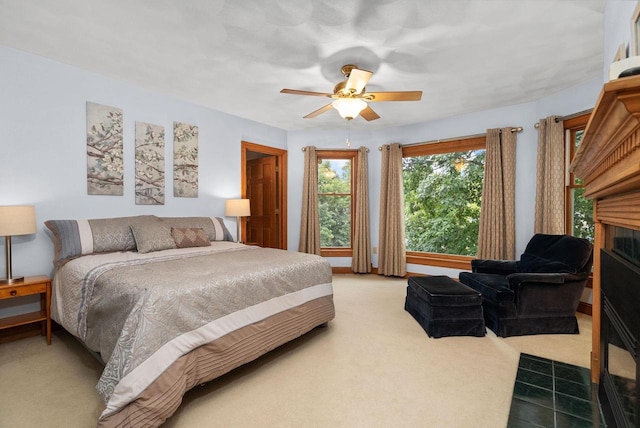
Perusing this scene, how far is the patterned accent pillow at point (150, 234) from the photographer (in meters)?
3.01

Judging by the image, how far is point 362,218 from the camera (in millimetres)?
5344

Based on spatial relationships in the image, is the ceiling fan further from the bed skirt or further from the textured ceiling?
the bed skirt

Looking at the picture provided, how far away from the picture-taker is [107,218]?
3217 mm

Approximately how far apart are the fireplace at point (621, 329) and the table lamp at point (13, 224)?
387 cm

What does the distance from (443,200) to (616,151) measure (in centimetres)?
398

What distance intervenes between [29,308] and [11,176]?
4.00 feet

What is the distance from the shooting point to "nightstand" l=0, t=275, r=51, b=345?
95.3 inches

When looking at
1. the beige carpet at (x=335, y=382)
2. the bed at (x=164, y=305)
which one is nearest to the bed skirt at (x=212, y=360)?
the bed at (x=164, y=305)

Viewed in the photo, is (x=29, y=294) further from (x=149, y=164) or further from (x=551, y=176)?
(x=551, y=176)

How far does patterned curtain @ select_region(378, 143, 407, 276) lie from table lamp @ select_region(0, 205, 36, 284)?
4384 millimetres

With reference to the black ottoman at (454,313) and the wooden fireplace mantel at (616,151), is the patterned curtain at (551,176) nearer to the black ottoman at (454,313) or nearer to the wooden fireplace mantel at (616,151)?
the black ottoman at (454,313)

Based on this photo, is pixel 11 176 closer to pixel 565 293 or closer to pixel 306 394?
pixel 306 394

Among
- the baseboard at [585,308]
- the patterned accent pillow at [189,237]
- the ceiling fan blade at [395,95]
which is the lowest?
the baseboard at [585,308]

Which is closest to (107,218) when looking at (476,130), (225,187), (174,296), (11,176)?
(11,176)
